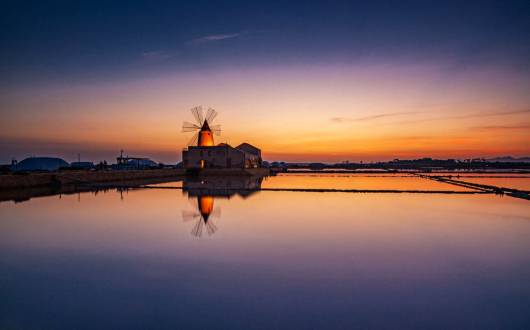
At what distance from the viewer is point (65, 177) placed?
23469mm

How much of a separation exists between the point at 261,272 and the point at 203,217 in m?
5.85

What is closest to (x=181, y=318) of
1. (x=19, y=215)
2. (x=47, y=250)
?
(x=47, y=250)

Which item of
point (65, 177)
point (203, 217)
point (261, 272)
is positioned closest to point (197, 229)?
point (203, 217)

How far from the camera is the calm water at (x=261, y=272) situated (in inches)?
156

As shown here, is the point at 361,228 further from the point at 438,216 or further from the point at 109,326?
the point at 109,326

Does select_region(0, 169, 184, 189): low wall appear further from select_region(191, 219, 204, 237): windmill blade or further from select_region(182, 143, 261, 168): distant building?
select_region(191, 219, 204, 237): windmill blade

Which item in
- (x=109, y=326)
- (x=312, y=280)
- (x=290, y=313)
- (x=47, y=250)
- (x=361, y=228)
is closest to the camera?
(x=109, y=326)

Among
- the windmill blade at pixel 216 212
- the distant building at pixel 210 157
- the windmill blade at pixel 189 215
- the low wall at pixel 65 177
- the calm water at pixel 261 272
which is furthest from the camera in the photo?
the distant building at pixel 210 157

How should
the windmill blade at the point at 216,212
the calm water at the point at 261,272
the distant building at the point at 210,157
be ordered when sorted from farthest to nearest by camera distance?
the distant building at the point at 210,157, the windmill blade at the point at 216,212, the calm water at the point at 261,272

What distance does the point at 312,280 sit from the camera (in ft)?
17.1

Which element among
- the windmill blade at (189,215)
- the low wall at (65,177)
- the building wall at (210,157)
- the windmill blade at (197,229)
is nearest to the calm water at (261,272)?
the windmill blade at (197,229)

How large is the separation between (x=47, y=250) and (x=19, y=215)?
5217mm

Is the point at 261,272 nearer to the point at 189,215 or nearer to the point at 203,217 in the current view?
the point at 203,217

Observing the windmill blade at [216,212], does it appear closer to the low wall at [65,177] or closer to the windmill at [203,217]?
the windmill at [203,217]
